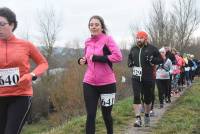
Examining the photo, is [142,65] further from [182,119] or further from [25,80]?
[25,80]

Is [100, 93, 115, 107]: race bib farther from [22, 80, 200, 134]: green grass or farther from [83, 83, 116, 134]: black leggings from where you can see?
[22, 80, 200, 134]: green grass

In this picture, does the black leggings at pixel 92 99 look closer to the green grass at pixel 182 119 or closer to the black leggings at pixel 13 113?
the black leggings at pixel 13 113

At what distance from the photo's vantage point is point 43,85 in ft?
189

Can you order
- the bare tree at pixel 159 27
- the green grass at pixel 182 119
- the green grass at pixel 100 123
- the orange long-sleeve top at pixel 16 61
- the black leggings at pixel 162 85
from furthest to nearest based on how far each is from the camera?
the bare tree at pixel 159 27 → the black leggings at pixel 162 85 → the green grass at pixel 100 123 → the green grass at pixel 182 119 → the orange long-sleeve top at pixel 16 61

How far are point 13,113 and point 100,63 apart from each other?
7.29 ft

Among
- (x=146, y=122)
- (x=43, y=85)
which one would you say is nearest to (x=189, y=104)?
(x=146, y=122)

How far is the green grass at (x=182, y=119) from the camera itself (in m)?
9.66

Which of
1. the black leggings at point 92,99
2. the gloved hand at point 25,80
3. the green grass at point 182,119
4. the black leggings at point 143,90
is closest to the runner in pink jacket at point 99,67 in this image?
the black leggings at point 92,99

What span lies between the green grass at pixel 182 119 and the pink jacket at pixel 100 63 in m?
2.66

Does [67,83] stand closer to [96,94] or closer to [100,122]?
[100,122]

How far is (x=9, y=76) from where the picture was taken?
5.46 m

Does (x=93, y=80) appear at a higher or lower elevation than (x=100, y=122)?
higher

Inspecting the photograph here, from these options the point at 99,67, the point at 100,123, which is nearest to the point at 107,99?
the point at 99,67

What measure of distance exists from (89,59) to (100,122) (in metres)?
3.75
